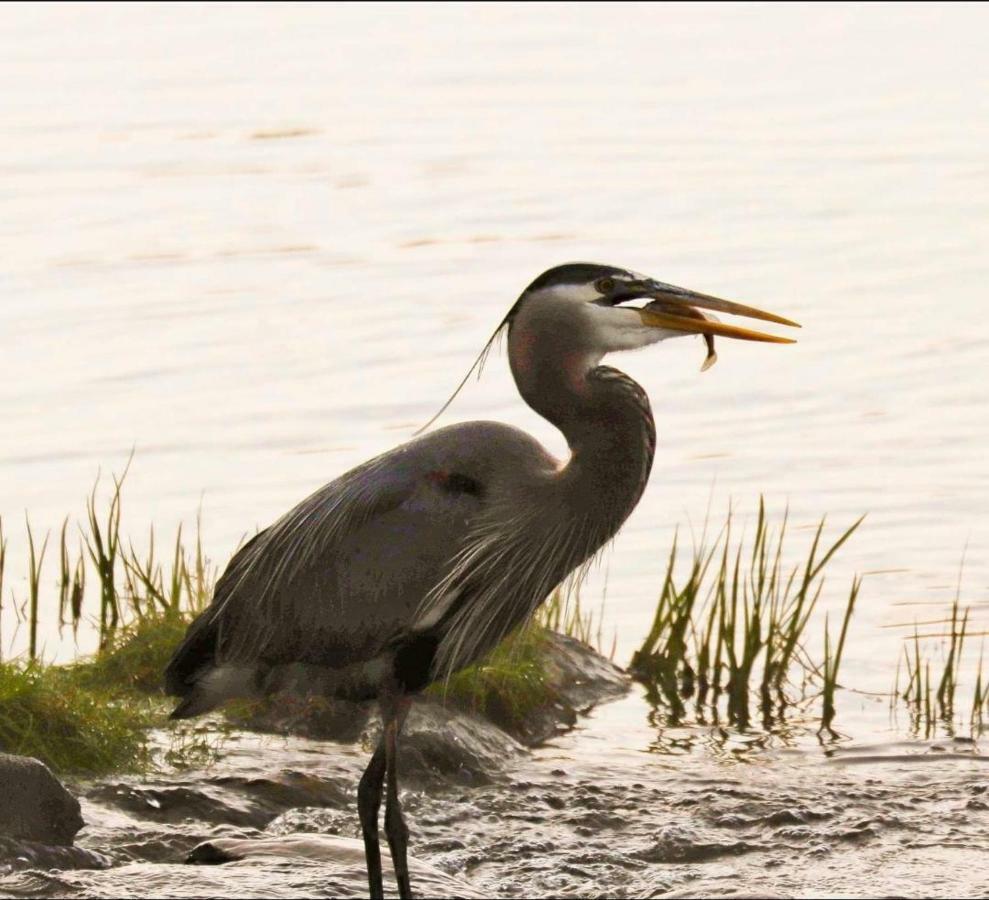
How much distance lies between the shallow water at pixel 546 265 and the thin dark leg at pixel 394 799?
1.06 feet

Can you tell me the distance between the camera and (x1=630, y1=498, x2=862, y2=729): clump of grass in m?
8.32

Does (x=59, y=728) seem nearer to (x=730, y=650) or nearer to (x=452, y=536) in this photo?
(x=452, y=536)

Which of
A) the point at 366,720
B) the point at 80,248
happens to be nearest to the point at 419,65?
the point at 80,248

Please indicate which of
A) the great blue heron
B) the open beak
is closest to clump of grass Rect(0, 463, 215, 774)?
the great blue heron

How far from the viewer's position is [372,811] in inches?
261

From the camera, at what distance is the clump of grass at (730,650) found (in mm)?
8320

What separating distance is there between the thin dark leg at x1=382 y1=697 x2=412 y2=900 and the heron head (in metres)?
1.16

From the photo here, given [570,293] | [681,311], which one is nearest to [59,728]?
[570,293]

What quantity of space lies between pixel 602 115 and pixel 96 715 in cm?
1152

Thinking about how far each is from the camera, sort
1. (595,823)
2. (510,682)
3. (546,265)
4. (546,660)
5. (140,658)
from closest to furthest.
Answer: (595,823)
(140,658)
(510,682)
(546,660)
(546,265)

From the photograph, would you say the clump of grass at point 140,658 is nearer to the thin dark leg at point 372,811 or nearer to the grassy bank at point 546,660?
the grassy bank at point 546,660

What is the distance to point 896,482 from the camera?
10.8m

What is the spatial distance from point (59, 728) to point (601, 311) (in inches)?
86.8

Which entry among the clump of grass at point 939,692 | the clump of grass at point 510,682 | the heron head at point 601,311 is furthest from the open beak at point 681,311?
the clump of grass at point 939,692
